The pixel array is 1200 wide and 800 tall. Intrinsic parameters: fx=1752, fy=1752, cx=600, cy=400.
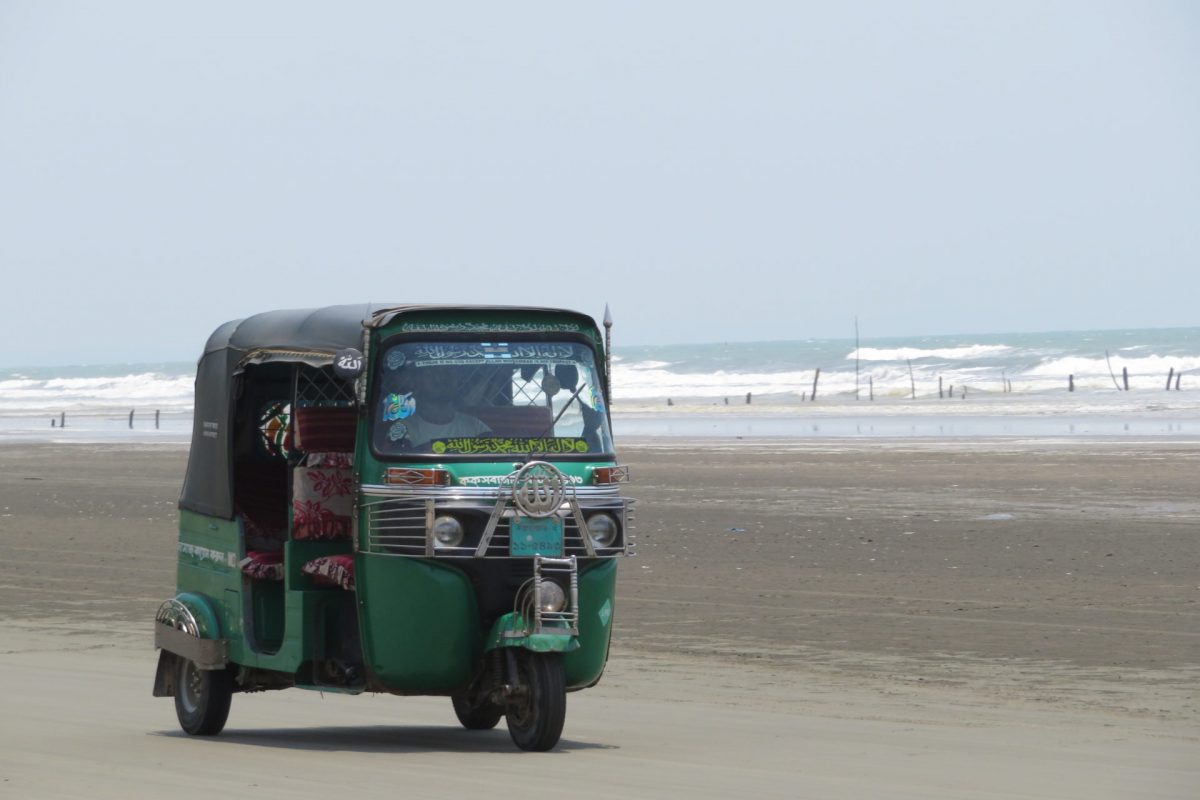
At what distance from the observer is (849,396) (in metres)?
93.5

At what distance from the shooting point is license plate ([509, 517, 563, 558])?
8305 millimetres

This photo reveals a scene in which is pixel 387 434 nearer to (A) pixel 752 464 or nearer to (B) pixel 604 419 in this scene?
(B) pixel 604 419

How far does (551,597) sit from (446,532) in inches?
23.0

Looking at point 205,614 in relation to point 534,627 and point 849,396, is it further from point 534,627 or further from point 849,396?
point 849,396

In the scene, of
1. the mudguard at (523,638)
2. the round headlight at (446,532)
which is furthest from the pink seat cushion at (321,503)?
the mudguard at (523,638)

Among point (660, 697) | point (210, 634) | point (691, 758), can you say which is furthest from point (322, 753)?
point (660, 697)

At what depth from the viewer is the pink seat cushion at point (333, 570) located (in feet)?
28.4

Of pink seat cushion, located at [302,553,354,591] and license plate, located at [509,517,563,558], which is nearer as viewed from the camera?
license plate, located at [509,517,563,558]

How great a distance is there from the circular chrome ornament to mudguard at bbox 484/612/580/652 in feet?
1.67

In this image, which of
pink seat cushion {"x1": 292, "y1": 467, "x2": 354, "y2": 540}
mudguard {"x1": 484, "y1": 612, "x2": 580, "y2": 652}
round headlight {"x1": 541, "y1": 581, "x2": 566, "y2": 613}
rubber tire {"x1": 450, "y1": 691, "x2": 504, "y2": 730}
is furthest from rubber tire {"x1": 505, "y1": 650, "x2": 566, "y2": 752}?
pink seat cushion {"x1": 292, "y1": 467, "x2": 354, "y2": 540}

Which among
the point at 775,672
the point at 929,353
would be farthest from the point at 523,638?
the point at 929,353

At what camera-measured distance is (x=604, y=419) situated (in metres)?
8.96

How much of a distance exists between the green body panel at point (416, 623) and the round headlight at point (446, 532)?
0.44 feet

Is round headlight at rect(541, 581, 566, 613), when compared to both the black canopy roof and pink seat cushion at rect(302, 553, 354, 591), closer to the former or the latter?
pink seat cushion at rect(302, 553, 354, 591)
